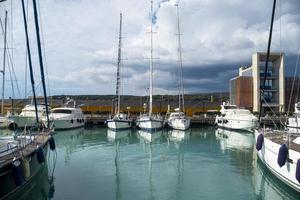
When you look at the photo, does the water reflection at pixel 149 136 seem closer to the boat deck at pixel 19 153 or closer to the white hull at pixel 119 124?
the white hull at pixel 119 124

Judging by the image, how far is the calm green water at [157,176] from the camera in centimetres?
1631

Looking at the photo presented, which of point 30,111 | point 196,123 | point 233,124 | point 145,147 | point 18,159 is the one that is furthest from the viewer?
point 196,123

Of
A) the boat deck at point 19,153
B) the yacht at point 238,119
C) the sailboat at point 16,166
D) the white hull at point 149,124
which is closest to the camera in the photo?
the sailboat at point 16,166

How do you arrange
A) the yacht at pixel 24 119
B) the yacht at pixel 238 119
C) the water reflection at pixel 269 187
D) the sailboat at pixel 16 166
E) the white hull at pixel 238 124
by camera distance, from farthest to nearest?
the yacht at pixel 238 119
the white hull at pixel 238 124
the yacht at pixel 24 119
the water reflection at pixel 269 187
the sailboat at pixel 16 166

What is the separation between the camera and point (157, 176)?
20094mm

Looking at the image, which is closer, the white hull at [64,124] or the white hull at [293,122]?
the white hull at [293,122]

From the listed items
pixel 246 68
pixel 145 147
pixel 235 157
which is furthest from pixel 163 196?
pixel 246 68

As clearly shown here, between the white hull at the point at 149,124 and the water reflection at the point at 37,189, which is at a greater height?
the white hull at the point at 149,124

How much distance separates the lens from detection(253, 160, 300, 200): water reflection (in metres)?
16.2

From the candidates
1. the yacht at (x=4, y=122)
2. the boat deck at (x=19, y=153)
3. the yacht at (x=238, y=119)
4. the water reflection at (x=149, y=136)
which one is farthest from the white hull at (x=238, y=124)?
the boat deck at (x=19, y=153)

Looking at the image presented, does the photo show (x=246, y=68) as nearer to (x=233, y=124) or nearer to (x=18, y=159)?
(x=233, y=124)

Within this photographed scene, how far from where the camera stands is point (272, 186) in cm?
1812

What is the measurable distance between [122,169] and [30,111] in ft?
109

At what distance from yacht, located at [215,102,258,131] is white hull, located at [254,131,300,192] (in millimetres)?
30463
